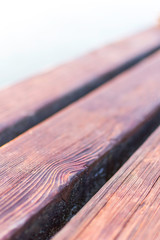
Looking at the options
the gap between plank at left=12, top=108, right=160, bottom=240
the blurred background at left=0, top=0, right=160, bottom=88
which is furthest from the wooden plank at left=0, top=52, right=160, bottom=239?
the blurred background at left=0, top=0, right=160, bottom=88

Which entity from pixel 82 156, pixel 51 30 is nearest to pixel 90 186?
pixel 82 156

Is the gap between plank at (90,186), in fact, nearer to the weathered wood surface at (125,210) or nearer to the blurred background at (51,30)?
the weathered wood surface at (125,210)

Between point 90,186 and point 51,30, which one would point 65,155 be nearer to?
point 90,186

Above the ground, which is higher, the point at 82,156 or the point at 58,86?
the point at 58,86

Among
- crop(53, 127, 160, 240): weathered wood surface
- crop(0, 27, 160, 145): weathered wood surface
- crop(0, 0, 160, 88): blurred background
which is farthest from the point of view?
crop(0, 0, 160, 88): blurred background

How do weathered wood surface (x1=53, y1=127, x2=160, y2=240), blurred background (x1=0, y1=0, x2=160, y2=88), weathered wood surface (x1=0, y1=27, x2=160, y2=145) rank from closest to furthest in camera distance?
weathered wood surface (x1=53, y1=127, x2=160, y2=240)
weathered wood surface (x1=0, y1=27, x2=160, y2=145)
blurred background (x1=0, y1=0, x2=160, y2=88)

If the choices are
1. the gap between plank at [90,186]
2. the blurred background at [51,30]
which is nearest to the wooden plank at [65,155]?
the gap between plank at [90,186]

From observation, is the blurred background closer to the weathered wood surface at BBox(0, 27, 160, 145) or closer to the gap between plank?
the weathered wood surface at BBox(0, 27, 160, 145)
